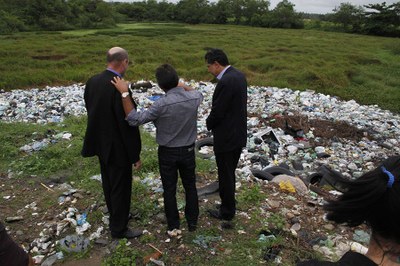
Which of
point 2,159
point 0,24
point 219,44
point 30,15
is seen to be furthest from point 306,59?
point 30,15

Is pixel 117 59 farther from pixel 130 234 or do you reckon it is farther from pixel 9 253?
pixel 130 234

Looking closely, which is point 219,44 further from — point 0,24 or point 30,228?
point 30,228

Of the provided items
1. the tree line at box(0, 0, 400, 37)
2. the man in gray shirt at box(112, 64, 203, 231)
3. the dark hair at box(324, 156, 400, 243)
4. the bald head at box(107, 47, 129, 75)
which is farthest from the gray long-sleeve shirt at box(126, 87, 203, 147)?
the tree line at box(0, 0, 400, 37)

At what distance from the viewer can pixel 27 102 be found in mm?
10242

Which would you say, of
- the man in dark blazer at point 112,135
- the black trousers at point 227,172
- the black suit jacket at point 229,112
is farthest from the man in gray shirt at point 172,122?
the black trousers at point 227,172

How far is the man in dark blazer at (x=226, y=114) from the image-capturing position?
11.5 ft

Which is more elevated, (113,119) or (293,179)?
(113,119)

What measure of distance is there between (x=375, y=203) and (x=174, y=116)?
7.29 feet

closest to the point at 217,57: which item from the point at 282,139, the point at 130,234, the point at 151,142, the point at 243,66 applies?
the point at 130,234

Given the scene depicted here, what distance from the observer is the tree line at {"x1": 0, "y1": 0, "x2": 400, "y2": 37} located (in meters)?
36.6

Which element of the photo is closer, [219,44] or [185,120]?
[185,120]

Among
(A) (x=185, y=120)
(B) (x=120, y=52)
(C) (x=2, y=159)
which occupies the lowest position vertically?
(C) (x=2, y=159)

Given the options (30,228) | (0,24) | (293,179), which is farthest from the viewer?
(0,24)

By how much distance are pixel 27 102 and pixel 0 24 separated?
2560 cm
